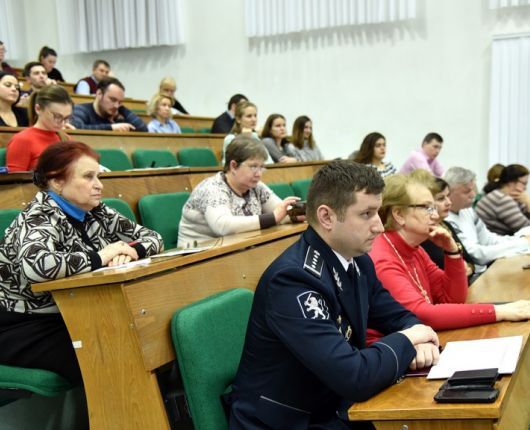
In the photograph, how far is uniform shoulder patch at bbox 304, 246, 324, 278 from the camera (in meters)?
1.45

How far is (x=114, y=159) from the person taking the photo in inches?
163

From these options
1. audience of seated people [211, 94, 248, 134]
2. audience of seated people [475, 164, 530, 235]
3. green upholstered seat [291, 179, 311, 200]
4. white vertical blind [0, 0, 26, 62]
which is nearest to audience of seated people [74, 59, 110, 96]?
audience of seated people [211, 94, 248, 134]

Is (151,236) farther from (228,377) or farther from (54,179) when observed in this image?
(228,377)

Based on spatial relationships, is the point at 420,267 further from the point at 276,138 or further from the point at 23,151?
the point at 276,138

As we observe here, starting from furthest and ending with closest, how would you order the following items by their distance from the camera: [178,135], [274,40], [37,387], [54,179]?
1. [274,40]
2. [178,135]
3. [54,179]
4. [37,387]

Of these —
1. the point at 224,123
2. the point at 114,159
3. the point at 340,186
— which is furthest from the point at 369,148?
the point at 340,186

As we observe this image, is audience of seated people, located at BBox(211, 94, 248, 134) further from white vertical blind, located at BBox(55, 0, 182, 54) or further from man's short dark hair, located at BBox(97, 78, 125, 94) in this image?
white vertical blind, located at BBox(55, 0, 182, 54)

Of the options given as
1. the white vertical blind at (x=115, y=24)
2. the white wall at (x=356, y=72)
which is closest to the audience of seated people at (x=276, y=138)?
the white wall at (x=356, y=72)

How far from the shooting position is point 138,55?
30.0 feet

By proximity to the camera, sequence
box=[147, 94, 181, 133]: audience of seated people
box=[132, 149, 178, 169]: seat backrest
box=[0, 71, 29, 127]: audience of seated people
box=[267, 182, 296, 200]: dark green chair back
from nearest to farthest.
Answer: box=[267, 182, 296, 200]: dark green chair back
box=[0, 71, 29, 127]: audience of seated people
box=[132, 149, 178, 169]: seat backrest
box=[147, 94, 181, 133]: audience of seated people

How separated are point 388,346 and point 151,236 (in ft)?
3.79

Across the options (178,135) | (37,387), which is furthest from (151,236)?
(178,135)

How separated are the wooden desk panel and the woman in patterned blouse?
18 cm

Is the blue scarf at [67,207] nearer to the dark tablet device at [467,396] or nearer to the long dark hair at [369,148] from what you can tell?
the dark tablet device at [467,396]
